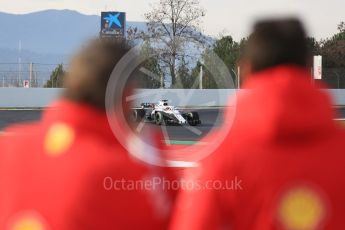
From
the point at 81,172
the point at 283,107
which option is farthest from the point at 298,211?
the point at 81,172

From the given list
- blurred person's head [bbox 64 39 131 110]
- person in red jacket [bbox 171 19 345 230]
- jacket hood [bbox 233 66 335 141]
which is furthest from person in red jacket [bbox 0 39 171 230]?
jacket hood [bbox 233 66 335 141]

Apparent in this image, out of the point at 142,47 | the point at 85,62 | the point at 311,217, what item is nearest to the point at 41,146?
the point at 85,62

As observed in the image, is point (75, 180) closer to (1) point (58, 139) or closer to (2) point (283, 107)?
(1) point (58, 139)

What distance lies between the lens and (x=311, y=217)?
1343mm

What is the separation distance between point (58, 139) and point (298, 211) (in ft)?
1.86

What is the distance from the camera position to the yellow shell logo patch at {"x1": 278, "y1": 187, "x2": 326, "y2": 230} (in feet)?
4.33

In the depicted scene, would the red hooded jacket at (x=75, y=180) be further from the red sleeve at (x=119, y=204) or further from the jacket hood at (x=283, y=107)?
the jacket hood at (x=283, y=107)

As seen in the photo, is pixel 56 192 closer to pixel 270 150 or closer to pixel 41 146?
pixel 41 146

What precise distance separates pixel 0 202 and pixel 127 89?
42 cm

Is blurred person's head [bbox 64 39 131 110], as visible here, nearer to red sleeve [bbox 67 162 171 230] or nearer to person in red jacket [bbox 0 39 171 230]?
person in red jacket [bbox 0 39 171 230]

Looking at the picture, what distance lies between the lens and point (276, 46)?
1334 millimetres

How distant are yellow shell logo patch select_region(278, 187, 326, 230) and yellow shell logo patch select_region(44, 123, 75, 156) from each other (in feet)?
1.63

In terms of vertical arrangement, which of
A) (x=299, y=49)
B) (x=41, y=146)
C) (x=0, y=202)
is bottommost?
(x=0, y=202)

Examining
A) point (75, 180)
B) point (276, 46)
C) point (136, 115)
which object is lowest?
point (75, 180)
